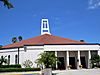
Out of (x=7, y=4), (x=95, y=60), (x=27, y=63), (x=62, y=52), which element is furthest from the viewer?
(x=62, y=52)

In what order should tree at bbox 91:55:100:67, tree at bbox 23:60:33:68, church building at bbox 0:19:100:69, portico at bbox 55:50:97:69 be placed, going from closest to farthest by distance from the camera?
1. tree at bbox 23:60:33:68
2. tree at bbox 91:55:100:67
3. church building at bbox 0:19:100:69
4. portico at bbox 55:50:97:69

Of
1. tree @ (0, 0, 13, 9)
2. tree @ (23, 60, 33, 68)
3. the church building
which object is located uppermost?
tree @ (0, 0, 13, 9)

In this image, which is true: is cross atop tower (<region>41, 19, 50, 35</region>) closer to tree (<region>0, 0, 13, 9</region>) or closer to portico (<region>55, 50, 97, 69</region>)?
portico (<region>55, 50, 97, 69</region>)

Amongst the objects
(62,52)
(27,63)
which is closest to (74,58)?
(62,52)

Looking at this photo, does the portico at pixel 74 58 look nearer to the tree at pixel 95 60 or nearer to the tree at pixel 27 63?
the tree at pixel 95 60

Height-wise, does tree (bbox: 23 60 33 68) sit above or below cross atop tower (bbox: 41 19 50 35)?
below

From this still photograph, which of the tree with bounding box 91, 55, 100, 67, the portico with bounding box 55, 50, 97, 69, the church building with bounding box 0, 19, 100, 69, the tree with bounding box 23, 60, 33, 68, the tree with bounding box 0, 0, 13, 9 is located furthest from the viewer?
the portico with bounding box 55, 50, 97, 69

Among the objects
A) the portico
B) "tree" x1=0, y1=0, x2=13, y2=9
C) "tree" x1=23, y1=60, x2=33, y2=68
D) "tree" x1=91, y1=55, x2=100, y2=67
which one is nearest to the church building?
the portico

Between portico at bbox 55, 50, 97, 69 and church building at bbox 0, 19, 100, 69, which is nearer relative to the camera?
church building at bbox 0, 19, 100, 69

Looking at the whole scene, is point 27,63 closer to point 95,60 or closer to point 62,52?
point 62,52

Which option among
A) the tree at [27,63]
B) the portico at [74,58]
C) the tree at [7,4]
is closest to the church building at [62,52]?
the portico at [74,58]

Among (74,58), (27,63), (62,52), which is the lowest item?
(27,63)

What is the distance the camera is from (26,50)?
201 ft

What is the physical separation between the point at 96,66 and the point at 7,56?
2006 centimetres
